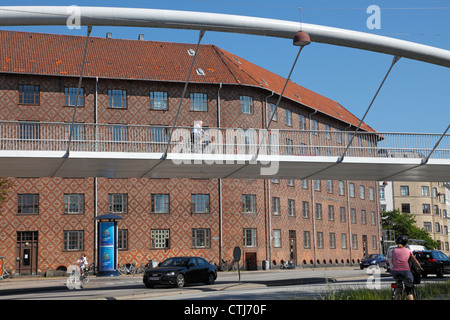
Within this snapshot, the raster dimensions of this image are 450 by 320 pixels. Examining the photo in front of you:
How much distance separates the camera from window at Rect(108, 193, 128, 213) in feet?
163

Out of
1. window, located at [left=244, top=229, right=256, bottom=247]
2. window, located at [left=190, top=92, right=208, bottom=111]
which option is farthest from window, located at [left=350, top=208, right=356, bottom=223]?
window, located at [left=190, top=92, right=208, bottom=111]

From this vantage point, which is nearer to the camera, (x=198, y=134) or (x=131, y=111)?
(x=198, y=134)

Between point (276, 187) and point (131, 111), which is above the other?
point (131, 111)

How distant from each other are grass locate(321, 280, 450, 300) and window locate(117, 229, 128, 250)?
1353 inches

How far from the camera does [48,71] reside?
4903cm

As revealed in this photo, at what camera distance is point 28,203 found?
4781 centimetres

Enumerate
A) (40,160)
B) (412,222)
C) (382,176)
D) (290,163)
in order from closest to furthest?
(40,160) < (290,163) < (382,176) < (412,222)

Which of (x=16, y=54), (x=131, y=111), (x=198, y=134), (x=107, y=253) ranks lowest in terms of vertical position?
(x=107, y=253)

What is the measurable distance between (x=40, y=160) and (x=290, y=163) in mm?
9718

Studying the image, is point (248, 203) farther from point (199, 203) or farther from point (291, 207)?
point (291, 207)

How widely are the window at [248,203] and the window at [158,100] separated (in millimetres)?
9903

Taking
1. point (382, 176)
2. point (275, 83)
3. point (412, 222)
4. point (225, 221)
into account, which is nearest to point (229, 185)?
point (225, 221)
